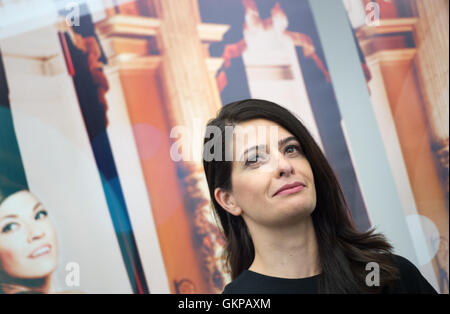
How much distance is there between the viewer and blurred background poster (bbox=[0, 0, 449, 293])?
3119 mm

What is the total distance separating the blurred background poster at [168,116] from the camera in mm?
3119

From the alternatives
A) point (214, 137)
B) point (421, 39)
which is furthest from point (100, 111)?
point (421, 39)

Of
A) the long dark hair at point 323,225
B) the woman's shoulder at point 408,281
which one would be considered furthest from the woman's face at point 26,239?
the woman's shoulder at point 408,281

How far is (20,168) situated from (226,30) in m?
1.46

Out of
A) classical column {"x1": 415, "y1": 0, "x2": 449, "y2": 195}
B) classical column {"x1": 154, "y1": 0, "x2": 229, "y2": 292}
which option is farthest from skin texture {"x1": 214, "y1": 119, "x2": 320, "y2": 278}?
classical column {"x1": 415, "y1": 0, "x2": 449, "y2": 195}

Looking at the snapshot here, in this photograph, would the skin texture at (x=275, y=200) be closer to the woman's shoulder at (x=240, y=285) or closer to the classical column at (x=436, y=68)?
the woman's shoulder at (x=240, y=285)

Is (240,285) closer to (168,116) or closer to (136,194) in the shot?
(136,194)

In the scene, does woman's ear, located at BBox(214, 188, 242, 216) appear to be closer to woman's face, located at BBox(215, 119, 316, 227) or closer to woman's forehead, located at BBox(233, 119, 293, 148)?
woman's face, located at BBox(215, 119, 316, 227)

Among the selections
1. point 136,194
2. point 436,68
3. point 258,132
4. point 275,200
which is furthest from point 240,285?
point 436,68

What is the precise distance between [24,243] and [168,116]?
110cm

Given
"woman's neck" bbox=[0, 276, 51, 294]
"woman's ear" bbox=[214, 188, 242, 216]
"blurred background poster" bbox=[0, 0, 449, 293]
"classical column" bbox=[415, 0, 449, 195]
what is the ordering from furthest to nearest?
"classical column" bbox=[415, 0, 449, 195], "blurred background poster" bbox=[0, 0, 449, 293], "woman's neck" bbox=[0, 276, 51, 294], "woman's ear" bbox=[214, 188, 242, 216]

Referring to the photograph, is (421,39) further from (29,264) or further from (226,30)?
(29,264)

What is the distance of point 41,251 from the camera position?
310 centimetres

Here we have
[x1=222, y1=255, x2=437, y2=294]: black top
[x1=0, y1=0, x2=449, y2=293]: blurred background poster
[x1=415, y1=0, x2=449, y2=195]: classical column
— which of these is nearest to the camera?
[x1=222, y1=255, x2=437, y2=294]: black top
